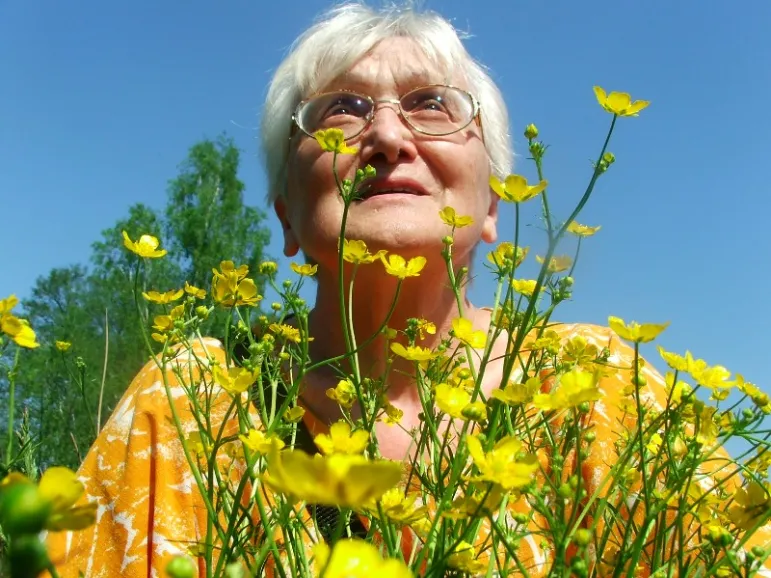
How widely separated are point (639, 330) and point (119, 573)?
1.16m

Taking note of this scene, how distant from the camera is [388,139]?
4.94ft

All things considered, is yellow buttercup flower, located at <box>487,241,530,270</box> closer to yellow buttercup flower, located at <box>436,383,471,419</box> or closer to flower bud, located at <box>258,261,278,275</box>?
yellow buttercup flower, located at <box>436,383,471,419</box>

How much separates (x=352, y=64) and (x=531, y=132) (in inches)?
43.9

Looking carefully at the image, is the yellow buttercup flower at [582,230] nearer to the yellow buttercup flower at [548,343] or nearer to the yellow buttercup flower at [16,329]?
the yellow buttercup flower at [548,343]

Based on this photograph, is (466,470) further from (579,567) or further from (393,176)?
(393,176)

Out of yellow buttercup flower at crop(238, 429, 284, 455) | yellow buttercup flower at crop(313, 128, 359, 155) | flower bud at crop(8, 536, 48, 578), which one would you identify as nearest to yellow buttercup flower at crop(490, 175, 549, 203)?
yellow buttercup flower at crop(313, 128, 359, 155)

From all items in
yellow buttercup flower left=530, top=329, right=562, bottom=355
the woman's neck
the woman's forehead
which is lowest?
yellow buttercup flower left=530, top=329, right=562, bottom=355

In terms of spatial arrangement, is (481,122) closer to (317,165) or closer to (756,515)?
(317,165)

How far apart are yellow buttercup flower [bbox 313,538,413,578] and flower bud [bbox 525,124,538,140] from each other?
22.7 inches

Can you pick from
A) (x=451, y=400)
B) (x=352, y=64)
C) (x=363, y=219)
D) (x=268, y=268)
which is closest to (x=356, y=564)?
(x=451, y=400)

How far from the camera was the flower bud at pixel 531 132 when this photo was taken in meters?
0.77

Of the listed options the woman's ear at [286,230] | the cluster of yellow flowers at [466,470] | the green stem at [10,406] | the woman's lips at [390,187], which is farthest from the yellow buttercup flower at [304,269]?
the woman's ear at [286,230]

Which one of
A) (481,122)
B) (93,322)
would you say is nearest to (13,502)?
(481,122)

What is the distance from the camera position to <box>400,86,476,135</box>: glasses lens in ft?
5.43
